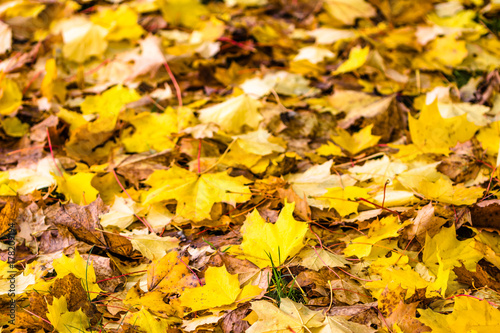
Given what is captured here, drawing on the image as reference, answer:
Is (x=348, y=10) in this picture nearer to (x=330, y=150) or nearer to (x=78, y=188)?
(x=330, y=150)

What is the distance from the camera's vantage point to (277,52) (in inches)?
86.2

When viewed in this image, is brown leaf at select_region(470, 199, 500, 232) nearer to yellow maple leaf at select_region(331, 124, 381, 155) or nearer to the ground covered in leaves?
the ground covered in leaves

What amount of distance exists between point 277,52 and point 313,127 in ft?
2.42

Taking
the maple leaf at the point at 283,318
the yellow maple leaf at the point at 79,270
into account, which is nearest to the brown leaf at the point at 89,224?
the yellow maple leaf at the point at 79,270

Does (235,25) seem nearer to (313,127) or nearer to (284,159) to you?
(313,127)

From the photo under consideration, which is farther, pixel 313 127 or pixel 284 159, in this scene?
pixel 313 127

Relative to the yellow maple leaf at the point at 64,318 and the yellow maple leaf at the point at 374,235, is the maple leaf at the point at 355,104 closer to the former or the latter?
the yellow maple leaf at the point at 374,235

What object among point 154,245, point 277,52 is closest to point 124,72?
point 277,52

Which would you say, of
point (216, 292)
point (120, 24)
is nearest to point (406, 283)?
point (216, 292)

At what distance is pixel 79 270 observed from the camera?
1005mm

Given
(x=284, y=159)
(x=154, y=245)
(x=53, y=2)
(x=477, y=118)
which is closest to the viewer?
(x=154, y=245)

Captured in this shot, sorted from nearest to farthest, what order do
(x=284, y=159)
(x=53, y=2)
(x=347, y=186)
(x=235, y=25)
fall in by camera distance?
(x=347, y=186) → (x=284, y=159) → (x=235, y=25) → (x=53, y=2)

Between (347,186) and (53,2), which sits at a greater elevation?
(53,2)

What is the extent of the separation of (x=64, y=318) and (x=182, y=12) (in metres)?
2.10
